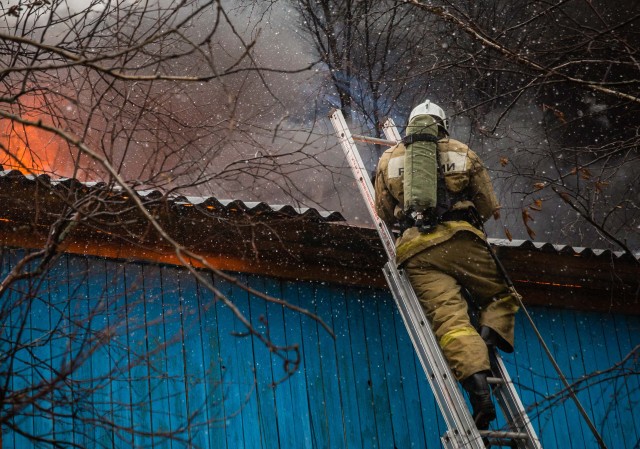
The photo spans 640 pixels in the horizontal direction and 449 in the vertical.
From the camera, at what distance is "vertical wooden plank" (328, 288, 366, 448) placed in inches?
245

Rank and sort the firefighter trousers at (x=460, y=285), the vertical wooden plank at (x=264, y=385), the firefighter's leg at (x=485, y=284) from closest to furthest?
the firefighter trousers at (x=460, y=285) → the firefighter's leg at (x=485, y=284) → the vertical wooden plank at (x=264, y=385)

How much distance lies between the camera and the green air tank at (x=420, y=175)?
17.7 feet

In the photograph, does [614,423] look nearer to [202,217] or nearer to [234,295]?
[234,295]

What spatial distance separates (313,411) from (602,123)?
34.0 feet

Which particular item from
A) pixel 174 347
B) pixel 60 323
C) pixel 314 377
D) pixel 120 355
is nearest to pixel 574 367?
pixel 314 377

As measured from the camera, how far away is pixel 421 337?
17.8 feet

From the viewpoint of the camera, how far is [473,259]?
219 inches

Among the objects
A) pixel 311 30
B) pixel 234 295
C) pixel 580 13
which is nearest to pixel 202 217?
pixel 234 295

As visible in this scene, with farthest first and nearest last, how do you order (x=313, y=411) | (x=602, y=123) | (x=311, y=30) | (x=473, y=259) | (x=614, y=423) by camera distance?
(x=602, y=123)
(x=311, y=30)
(x=614, y=423)
(x=313, y=411)
(x=473, y=259)

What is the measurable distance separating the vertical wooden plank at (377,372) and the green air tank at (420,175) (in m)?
1.38

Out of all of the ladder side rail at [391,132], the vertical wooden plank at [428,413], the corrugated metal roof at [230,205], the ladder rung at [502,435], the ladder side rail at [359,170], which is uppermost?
the ladder side rail at [391,132]

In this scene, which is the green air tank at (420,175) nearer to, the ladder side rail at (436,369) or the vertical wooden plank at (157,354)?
the ladder side rail at (436,369)

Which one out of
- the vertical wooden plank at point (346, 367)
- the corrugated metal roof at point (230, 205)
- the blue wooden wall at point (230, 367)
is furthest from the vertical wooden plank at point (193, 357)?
the vertical wooden plank at point (346, 367)

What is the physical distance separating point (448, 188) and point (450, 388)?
1.37 metres
